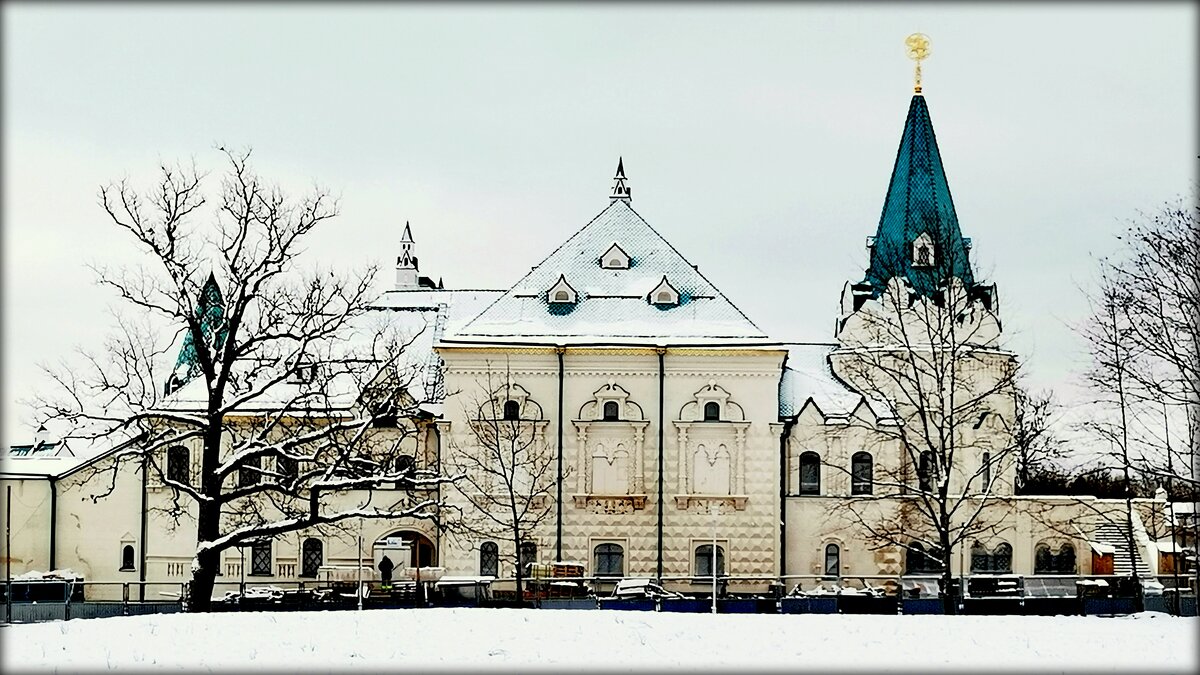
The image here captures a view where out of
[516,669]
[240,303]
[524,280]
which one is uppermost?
[524,280]

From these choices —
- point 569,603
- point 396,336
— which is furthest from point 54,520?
point 569,603

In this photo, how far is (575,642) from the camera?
2284 centimetres

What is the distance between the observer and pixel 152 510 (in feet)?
168

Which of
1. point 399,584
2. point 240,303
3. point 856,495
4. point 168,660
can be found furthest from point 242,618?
point 856,495

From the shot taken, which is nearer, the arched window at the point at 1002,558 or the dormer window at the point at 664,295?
the dormer window at the point at 664,295

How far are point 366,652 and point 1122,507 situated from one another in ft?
115

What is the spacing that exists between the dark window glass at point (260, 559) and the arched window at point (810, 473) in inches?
670

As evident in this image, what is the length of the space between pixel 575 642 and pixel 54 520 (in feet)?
113

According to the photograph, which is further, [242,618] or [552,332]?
[552,332]

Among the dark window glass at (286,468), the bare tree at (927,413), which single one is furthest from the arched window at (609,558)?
the dark window glass at (286,468)

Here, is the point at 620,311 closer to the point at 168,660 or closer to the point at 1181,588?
the point at 1181,588

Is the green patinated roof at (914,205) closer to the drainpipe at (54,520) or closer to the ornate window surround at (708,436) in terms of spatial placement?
the ornate window surround at (708,436)

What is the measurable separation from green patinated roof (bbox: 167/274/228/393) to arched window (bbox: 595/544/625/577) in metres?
13.2

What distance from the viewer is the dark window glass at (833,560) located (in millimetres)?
51959
